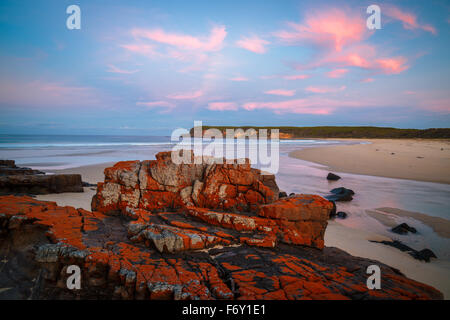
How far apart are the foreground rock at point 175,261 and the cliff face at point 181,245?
0.02m

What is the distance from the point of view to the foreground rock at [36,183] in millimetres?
12336

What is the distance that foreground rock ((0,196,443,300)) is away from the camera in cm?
397

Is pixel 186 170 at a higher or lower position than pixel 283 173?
higher

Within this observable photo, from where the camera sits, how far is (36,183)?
1316cm

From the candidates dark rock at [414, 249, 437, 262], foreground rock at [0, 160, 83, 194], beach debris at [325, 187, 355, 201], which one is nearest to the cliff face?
dark rock at [414, 249, 437, 262]

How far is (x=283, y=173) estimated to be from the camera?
2211cm

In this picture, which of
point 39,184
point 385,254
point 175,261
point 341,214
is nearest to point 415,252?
point 385,254

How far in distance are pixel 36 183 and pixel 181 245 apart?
13.0 meters

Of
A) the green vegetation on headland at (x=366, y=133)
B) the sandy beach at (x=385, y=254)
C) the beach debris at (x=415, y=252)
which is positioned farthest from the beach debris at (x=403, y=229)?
the green vegetation on headland at (x=366, y=133)

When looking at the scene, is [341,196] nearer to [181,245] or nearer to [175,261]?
[181,245]
